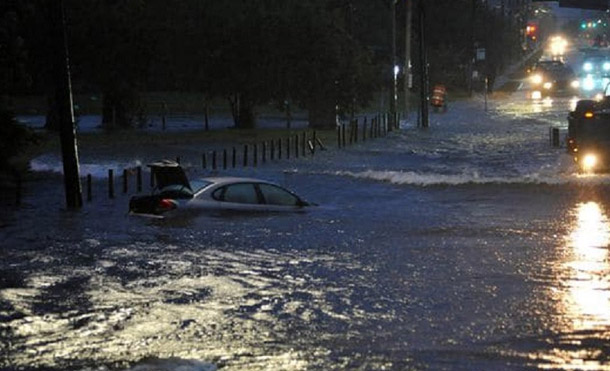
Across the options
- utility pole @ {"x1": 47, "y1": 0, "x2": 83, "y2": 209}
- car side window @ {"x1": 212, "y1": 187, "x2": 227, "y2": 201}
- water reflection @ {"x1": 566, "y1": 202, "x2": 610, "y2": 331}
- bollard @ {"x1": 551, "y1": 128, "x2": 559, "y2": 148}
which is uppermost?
utility pole @ {"x1": 47, "y1": 0, "x2": 83, "y2": 209}

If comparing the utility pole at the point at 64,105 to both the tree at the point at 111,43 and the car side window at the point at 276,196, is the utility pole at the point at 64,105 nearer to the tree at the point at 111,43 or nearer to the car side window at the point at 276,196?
A: the car side window at the point at 276,196

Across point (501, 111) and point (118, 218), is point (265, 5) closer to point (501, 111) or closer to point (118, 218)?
point (501, 111)

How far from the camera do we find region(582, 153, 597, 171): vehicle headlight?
102 feet

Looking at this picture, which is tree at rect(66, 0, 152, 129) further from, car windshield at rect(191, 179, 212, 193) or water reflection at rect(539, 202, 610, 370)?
water reflection at rect(539, 202, 610, 370)

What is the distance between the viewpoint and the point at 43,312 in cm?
1233

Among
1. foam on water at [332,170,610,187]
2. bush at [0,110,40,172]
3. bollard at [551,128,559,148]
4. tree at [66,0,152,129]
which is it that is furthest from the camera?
tree at [66,0,152,129]

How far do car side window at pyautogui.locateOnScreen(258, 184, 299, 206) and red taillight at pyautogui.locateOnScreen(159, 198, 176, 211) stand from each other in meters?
2.18

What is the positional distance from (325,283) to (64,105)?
11.5m

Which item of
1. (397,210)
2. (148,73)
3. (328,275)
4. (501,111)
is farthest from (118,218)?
(501,111)

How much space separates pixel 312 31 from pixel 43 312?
43465mm

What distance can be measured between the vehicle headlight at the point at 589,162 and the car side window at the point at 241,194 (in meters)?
13.2

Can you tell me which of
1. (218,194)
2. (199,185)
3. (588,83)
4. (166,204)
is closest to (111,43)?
(199,185)

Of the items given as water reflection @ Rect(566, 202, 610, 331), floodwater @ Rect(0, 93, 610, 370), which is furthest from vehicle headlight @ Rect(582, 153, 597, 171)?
water reflection @ Rect(566, 202, 610, 331)

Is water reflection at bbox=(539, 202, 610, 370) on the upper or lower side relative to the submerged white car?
lower
